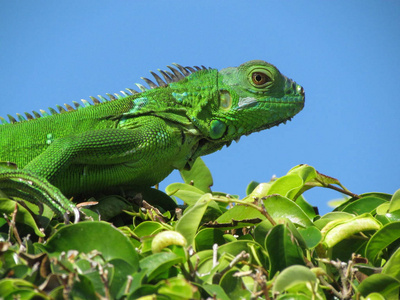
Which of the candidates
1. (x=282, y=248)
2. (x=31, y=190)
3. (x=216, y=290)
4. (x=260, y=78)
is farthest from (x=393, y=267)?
(x=260, y=78)

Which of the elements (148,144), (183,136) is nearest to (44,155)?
(148,144)

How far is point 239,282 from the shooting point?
2.81 m

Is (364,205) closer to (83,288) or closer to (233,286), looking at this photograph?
(233,286)

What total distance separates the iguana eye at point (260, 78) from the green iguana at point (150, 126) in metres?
0.01

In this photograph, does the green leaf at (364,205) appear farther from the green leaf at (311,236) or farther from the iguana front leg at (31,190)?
the iguana front leg at (31,190)

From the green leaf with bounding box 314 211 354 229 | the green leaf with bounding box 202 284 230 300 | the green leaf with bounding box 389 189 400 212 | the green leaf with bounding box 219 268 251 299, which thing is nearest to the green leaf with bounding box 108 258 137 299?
the green leaf with bounding box 202 284 230 300

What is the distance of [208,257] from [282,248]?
385 mm

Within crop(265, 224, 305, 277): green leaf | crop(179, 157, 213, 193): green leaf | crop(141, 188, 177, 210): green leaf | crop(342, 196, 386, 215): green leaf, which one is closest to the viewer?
crop(265, 224, 305, 277): green leaf

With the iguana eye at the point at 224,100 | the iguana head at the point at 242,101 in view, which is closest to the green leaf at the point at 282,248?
the iguana head at the point at 242,101

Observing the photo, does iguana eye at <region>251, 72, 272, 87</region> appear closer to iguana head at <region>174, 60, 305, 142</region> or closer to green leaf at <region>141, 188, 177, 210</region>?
iguana head at <region>174, 60, 305, 142</region>

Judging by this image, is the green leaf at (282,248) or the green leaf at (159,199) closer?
the green leaf at (282,248)

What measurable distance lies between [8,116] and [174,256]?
3.17 meters

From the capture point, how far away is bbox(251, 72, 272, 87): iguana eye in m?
5.68

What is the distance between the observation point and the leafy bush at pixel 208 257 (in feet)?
8.12
